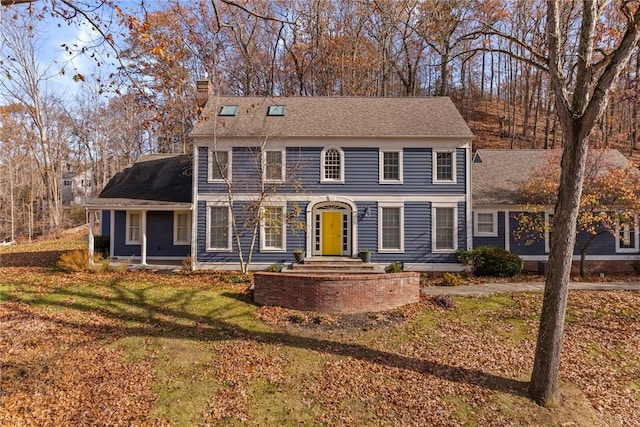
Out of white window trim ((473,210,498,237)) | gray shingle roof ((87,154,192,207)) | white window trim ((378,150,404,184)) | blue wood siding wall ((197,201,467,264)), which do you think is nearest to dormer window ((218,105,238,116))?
gray shingle roof ((87,154,192,207))

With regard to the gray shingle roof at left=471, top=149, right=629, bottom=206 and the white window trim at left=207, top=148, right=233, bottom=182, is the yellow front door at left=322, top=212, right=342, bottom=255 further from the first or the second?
the gray shingle roof at left=471, top=149, right=629, bottom=206

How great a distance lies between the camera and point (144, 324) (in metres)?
8.52

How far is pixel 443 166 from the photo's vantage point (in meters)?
15.5

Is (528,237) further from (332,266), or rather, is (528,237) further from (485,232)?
(332,266)

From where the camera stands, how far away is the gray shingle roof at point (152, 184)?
15812mm

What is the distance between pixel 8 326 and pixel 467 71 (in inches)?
1773

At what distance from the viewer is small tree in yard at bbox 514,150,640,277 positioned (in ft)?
43.4

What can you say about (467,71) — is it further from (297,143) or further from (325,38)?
(297,143)

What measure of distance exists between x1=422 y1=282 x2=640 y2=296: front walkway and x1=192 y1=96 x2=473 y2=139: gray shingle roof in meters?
6.54

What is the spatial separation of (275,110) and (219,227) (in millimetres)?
6376

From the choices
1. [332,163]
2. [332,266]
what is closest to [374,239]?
[332,266]

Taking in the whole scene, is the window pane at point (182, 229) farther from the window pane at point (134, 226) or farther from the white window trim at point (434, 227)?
the white window trim at point (434, 227)

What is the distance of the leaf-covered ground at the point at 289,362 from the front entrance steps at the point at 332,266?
143 inches

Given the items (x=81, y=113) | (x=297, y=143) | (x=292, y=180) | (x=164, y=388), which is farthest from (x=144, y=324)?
(x=81, y=113)
